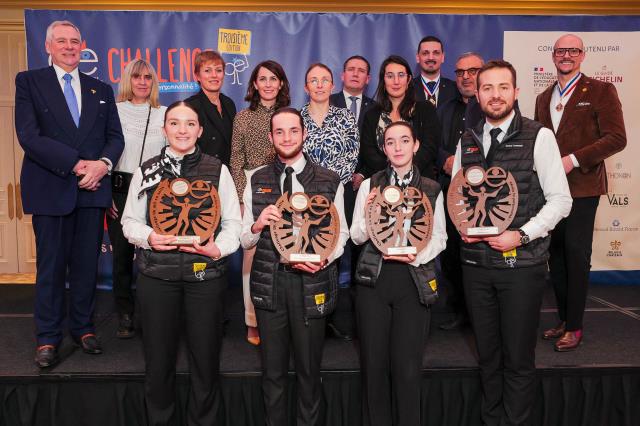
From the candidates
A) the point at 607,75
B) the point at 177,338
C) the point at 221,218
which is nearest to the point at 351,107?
the point at 221,218

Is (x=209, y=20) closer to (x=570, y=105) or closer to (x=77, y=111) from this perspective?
(x=77, y=111)

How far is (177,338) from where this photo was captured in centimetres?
261

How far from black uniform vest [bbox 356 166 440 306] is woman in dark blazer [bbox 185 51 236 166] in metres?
1.23

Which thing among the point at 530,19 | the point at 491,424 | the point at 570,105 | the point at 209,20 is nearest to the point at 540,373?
the point at 491,424

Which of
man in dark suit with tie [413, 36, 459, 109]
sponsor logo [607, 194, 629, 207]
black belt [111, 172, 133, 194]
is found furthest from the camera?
sponsor logo [607, 194, 629, 207]

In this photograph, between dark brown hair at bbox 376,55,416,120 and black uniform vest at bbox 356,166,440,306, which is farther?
dark brown hair at bbox 376,55,416,120

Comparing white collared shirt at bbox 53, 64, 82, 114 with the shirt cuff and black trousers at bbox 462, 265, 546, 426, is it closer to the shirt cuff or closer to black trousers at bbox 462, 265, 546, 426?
black trousers at bbox 462, 265, 546, 426

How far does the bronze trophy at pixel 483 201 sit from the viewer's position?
2.49 m

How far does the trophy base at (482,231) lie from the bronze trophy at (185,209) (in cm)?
112

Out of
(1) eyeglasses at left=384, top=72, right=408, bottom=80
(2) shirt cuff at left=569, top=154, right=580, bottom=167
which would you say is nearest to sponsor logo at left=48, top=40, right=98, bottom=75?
(1) eyeglasses at left=384, top=72, right=408, bottom=80

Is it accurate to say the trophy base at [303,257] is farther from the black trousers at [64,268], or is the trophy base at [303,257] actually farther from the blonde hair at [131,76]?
the blonde hair at [131,76]

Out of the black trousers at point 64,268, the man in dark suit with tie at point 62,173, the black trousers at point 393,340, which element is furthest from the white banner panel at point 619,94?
the black trousers at point 64,268

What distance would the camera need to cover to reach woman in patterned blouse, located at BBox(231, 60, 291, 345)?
3291 millimetres

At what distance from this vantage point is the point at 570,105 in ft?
10.7
